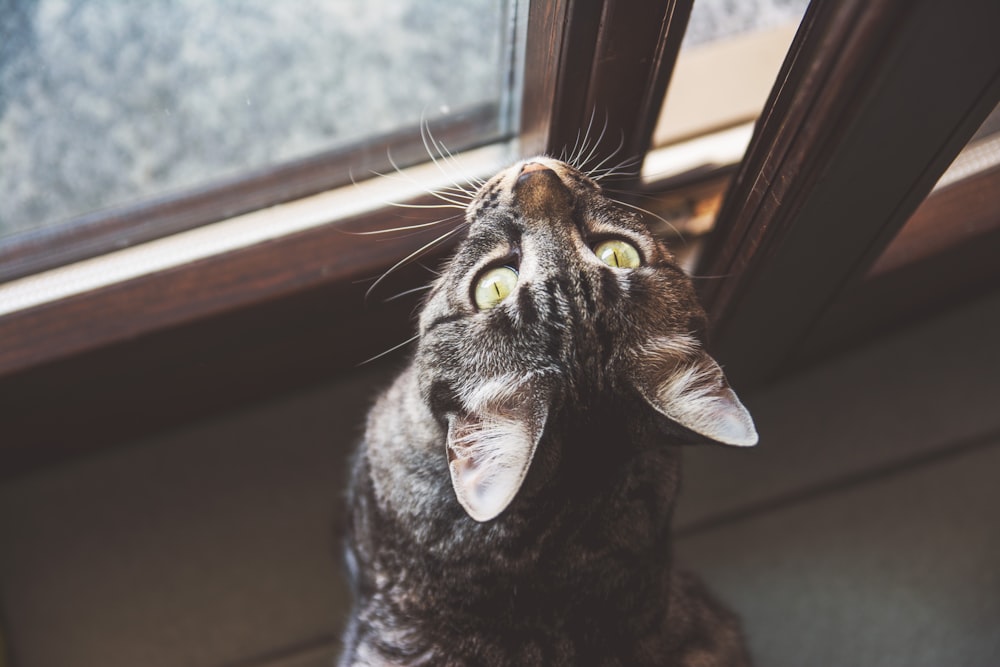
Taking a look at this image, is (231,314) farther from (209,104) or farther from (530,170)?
(530,170)

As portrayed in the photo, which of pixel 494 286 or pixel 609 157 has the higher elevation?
pixel 609 157

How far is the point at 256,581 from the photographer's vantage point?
1.33 metres

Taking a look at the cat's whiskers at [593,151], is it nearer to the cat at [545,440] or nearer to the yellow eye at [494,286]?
the cat at [545,440]

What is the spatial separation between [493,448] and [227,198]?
64cm

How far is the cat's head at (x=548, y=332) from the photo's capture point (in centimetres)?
77

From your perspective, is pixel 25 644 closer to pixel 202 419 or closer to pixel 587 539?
pixel 202 419

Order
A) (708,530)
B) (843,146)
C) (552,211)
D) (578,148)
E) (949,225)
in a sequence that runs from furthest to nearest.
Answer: (708,530) < (949,225) < (578,148) < (552,211) < (843,146)

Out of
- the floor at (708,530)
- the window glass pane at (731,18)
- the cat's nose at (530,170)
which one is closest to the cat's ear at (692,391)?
the cat's nose at (530,170)

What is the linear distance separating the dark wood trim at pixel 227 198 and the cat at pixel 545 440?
269 mm

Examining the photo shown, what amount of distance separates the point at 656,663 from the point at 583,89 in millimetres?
679

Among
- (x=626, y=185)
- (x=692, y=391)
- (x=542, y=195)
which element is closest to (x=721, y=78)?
(x=626, y=185)

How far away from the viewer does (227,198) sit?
119 cm

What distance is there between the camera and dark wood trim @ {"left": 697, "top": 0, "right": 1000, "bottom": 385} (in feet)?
2.16

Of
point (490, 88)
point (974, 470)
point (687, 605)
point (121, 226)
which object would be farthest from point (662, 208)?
point (121, 226)
